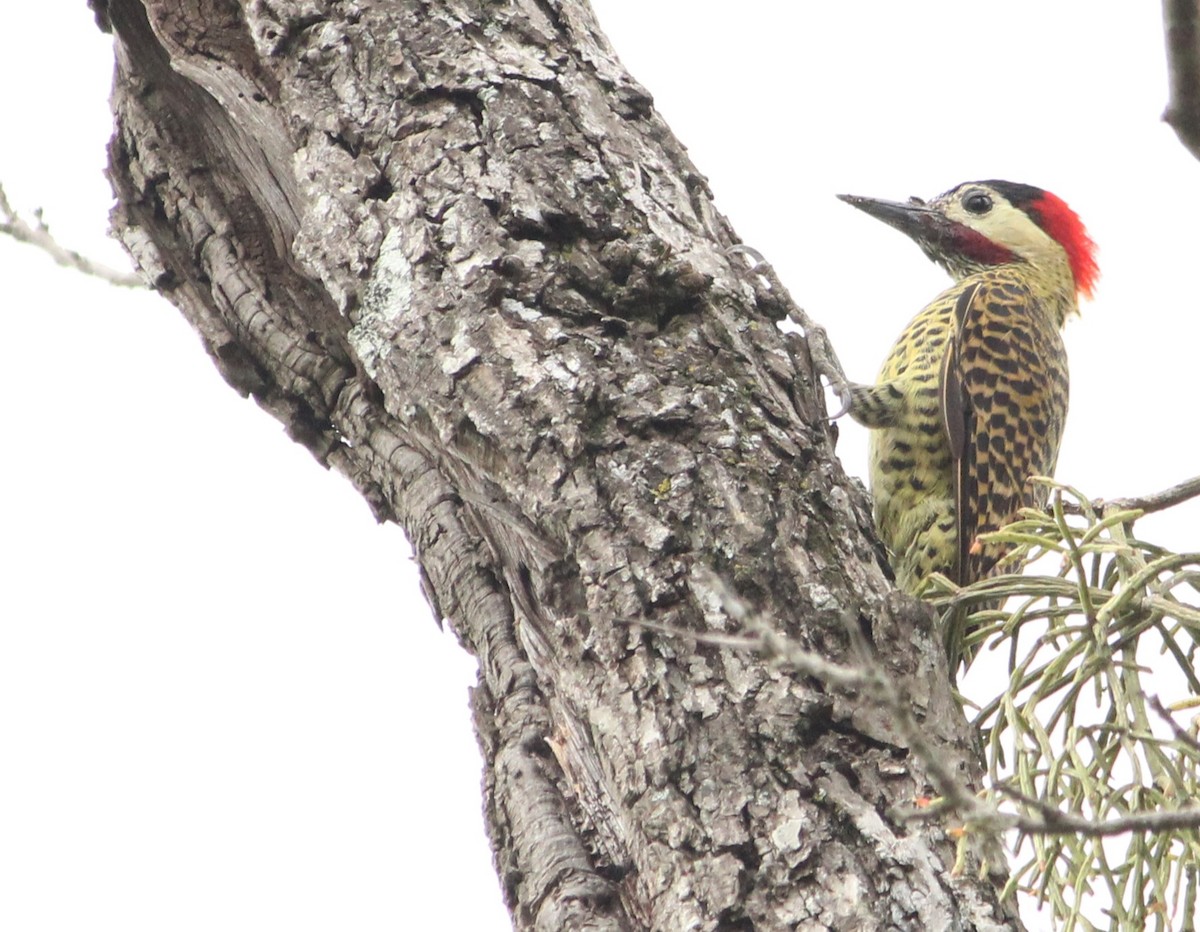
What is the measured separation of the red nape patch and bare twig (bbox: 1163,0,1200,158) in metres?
4.11

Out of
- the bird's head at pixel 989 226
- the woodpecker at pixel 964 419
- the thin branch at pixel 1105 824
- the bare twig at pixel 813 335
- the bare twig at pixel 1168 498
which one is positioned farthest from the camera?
the bird's head at pixel 989 226

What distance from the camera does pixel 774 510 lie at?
7.40 ft

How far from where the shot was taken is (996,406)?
4.37 meters

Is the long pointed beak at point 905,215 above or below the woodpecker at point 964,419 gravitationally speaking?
above

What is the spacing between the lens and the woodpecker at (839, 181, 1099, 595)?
4.11 m

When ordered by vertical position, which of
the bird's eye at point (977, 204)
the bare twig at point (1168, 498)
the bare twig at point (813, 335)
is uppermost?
the bird's eye at point (977, 204)

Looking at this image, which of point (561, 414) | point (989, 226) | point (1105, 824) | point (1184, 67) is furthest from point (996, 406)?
point (1105, 824)

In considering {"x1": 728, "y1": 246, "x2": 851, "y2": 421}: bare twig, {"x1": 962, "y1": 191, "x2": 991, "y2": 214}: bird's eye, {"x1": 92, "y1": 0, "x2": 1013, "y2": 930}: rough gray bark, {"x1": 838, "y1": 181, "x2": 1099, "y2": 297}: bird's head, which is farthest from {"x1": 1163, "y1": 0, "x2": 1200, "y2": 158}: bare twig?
{"x1": 962, "y1": 191, "x2": 991, "y2": 214}: bird's eye

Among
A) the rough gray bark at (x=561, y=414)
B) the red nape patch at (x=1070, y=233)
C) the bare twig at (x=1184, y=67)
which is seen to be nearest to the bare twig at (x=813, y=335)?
the rough gray bark at (x=561, y=414)

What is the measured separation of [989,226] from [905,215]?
312 millimetres

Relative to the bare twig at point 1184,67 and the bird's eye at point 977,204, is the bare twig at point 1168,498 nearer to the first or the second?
the bare twig at point 1184,67

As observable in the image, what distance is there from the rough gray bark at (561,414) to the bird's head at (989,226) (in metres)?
2.73

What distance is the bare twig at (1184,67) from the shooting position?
1.44 meters

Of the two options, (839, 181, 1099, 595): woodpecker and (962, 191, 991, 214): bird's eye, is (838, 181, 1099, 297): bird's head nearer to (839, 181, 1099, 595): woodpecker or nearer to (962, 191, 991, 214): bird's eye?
(962, 191, 991, 214): bird's eye
